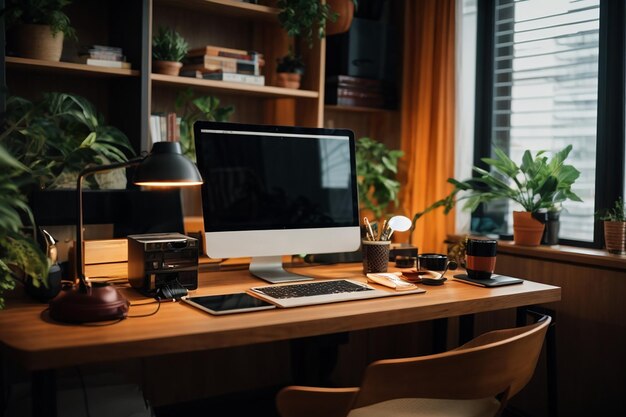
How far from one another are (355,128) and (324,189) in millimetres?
1555

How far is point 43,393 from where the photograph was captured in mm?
1405

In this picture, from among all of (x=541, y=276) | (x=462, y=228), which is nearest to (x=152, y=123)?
(x=462, y=228)

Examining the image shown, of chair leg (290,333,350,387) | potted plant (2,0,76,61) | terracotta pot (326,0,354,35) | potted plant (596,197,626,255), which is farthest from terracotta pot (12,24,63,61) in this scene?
potted plant (596,197,626,255)

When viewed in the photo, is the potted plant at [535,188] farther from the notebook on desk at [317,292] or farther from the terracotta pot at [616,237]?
the notebook on desk at [317,292]

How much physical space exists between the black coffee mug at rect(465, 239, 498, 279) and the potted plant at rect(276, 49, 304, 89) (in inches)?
53.6

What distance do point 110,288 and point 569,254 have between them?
1.80m

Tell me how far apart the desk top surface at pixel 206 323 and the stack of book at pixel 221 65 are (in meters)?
1.17

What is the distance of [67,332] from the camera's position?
4.74 feet

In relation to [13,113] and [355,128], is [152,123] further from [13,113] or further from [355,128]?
[355,128]

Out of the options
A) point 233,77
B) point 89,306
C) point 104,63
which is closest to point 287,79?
point 233,77

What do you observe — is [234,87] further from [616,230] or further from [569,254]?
[616,230]

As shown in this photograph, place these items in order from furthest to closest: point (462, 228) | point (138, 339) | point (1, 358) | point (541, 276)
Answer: point (462, 228) < point (541, 276) < point (1, 358) < point (138, 339)

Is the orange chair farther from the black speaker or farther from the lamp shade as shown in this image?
the black speaker

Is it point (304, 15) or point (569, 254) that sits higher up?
point (304, 15)
